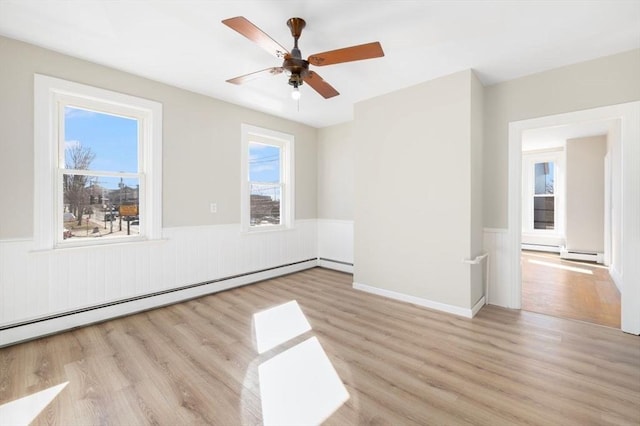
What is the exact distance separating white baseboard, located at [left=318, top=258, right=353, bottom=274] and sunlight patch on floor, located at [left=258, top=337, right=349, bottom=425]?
2703mm

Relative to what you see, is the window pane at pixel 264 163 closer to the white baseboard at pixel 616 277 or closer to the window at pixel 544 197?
the white baseboard at pixel 616 277

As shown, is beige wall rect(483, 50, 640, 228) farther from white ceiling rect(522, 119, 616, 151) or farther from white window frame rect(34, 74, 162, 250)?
white window frame rect(34, 74, 162, 250)

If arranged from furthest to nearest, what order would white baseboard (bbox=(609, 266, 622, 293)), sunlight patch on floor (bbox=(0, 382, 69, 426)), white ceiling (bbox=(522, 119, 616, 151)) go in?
white ceiling (bbox=(522, 119, 616, 151)) → white baseboard (bbox=(609, 266, 622, 293)) → sunlight patch on floor (bbox=(0, 382, 69, 426))

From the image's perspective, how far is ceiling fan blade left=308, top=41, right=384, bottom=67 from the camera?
1997mm

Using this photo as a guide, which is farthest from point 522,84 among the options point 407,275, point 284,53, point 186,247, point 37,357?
point 37,357

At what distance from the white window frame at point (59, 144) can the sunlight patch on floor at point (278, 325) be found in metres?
1.76

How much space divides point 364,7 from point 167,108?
8.87 feet

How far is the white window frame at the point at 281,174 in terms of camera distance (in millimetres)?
4367

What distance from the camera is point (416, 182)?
3510 millimetres

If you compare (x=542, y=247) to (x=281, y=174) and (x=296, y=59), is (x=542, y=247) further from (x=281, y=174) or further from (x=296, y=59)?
(x=296, y=59)

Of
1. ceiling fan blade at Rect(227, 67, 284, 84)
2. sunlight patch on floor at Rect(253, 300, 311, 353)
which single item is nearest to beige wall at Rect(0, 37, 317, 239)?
ceiling fan blade at Rect(227, 67, 284, 84)

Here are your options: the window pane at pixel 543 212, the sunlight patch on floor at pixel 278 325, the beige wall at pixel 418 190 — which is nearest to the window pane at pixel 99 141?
the sunlight patch on floor at pixel 278 325

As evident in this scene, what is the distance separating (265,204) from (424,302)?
9.71 feet

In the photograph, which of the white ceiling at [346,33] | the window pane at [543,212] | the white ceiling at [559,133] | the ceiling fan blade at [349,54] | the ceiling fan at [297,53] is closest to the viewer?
the ceiling fan at [297,53]
